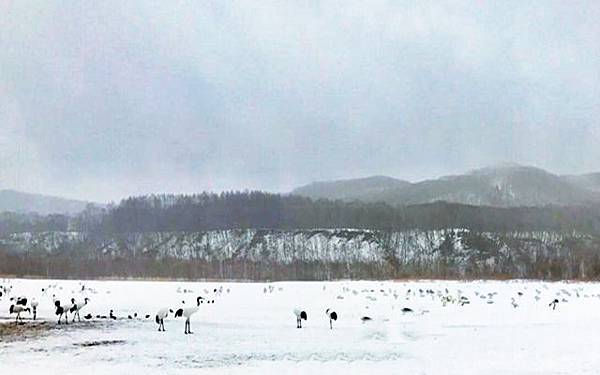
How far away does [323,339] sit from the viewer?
2047 cm

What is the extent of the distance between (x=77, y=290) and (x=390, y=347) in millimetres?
28121

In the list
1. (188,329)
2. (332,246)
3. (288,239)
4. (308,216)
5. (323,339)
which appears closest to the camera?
(323,339)

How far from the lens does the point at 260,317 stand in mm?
27328

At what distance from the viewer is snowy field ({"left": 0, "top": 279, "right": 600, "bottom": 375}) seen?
1570cm

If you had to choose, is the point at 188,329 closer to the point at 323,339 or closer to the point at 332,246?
the point at 323,339

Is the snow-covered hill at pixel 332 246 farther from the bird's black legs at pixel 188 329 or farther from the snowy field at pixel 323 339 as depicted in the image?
the bird's black legs at pixel 188 329

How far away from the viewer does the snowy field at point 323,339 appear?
1570 cm

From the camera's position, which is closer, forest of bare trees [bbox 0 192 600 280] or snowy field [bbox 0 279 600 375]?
snowy field [bbox 0 279 600 375]

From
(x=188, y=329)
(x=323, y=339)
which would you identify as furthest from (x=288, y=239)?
(x=323, y=339)

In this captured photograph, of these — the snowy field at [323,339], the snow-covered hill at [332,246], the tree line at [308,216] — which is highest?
the tree line at [308,216]

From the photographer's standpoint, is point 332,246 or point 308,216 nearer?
point 332,246

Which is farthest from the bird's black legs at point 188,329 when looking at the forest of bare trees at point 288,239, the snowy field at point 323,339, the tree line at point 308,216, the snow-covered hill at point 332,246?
the tree line at point 308,216

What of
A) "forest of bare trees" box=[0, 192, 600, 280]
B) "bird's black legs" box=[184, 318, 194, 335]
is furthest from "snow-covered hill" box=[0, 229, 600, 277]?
"bird's black legs" box=[184, 318, 194, 335]

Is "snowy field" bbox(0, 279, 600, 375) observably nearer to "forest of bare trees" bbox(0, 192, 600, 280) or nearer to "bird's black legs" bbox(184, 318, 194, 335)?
"bird's black legs" bbox(184, 318, 194, 335)
